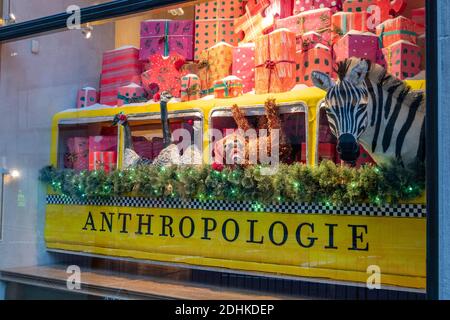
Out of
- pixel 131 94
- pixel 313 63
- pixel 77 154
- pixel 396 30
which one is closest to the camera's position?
pixel 396 30

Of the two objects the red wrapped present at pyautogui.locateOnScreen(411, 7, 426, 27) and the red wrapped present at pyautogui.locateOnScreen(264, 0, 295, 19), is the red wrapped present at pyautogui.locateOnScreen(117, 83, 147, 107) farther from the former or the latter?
the red wrapped present at pyautogui.locateOnScreen(411, 7, 426, 27)

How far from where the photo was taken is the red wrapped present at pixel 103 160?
188 inches

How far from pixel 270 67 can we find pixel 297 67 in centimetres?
21

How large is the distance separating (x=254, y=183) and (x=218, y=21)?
156cm

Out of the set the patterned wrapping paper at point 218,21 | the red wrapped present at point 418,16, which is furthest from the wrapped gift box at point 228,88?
the red wrapped present at point 418,16

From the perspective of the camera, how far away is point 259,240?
4023 millimetres

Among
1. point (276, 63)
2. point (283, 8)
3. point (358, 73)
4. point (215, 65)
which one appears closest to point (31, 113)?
point (215, 65)

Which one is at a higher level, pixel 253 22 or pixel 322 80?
pixel 253 22

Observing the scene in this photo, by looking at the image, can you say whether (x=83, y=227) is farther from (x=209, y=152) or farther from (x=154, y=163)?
(x=209, y=152)

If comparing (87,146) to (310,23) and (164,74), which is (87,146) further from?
(310,23)

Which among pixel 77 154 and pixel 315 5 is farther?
pixel 77 154

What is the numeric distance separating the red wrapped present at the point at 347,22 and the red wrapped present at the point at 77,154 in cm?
242
